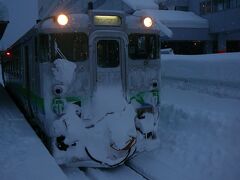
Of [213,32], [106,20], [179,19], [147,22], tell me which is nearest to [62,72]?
[106,20]

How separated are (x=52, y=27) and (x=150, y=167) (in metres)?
3.17

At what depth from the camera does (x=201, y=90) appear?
10.2 meters

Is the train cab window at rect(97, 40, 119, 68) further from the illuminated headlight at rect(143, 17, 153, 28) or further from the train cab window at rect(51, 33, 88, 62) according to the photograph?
the illuminated headlight at rect(143, 17, 153, 28)

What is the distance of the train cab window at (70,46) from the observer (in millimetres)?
6801

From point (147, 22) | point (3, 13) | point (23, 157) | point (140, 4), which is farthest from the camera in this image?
point (140, 4)

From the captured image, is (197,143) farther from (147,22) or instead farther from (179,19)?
(179,19)

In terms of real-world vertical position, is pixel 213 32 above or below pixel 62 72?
above

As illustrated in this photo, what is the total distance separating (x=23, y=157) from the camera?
6.00 meters

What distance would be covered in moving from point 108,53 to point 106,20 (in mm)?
580

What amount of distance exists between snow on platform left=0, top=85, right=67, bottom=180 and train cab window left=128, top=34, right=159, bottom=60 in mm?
2366

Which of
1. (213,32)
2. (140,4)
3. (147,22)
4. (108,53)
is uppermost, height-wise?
(140,4)

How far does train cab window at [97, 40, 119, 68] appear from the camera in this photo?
708 cm

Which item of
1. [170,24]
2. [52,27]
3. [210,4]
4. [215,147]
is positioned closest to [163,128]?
[215,147]

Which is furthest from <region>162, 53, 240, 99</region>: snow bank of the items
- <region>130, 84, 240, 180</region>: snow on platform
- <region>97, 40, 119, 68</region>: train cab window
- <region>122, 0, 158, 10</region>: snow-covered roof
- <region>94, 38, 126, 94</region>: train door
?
<region>122, 0, 158, 10</region>: snow-covered roof
